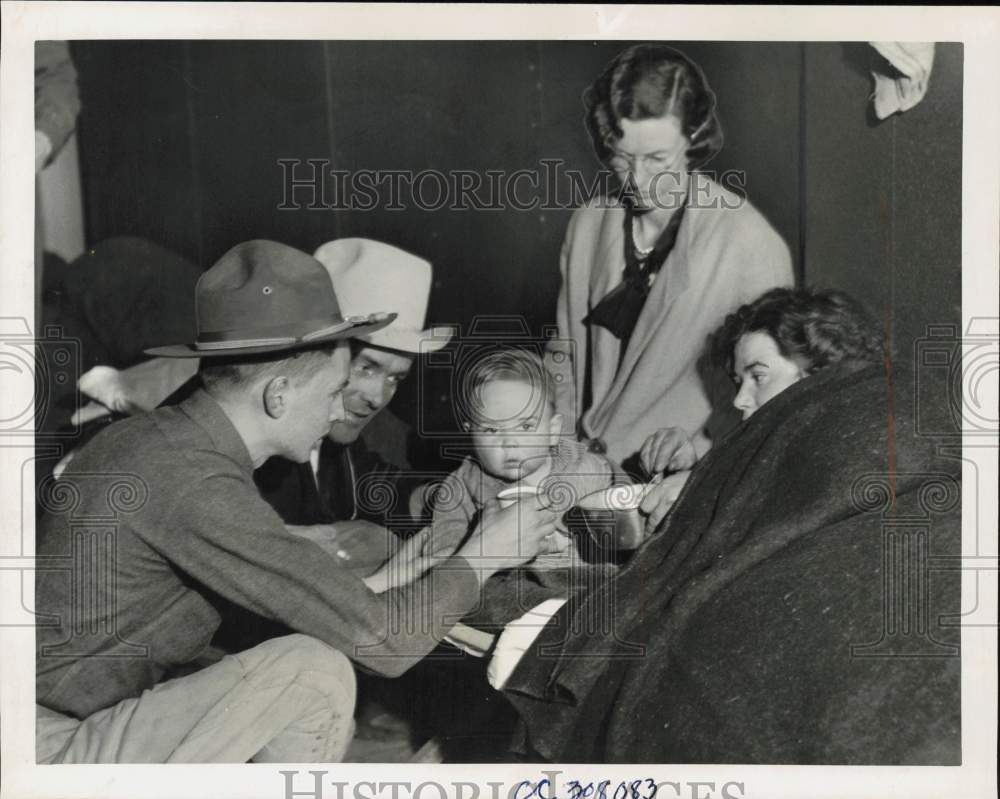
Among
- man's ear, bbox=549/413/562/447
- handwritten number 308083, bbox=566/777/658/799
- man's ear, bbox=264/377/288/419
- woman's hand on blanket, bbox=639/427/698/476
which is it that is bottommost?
handwritten number 308083, bbox=566/777/658/799

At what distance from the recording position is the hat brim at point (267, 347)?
340 centimetres

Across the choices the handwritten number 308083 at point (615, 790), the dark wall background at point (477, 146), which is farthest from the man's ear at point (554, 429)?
the handwritten number 308083 at point (615, 790)

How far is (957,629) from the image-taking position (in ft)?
11.5

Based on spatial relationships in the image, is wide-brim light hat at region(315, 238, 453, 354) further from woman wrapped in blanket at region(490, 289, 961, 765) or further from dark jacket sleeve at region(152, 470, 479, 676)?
woman wrapped in blanket at region(490, 289, 961, 765)

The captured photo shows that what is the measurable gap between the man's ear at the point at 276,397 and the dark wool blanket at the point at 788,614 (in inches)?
37.3

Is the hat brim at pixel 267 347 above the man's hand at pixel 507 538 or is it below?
above

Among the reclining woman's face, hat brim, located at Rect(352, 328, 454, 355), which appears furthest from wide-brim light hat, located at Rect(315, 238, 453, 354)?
the reclining woman's face

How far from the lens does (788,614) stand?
3324 millimetres

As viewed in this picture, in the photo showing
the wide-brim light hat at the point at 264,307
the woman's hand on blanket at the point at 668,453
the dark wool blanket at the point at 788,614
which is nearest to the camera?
the dark wool blanket at the point at 788,614

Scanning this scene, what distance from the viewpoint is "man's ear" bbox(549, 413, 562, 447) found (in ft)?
11.5

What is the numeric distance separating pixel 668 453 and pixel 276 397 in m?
1.09

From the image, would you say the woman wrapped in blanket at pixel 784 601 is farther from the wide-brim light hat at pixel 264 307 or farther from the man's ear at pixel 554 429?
the wide-brim light hat at pixel 264 307

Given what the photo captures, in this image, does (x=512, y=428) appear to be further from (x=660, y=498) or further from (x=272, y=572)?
(x=272, y=572)

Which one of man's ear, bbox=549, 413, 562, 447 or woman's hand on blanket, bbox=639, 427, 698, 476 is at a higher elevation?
man's ear, bbox=549, 413, 562, 447
